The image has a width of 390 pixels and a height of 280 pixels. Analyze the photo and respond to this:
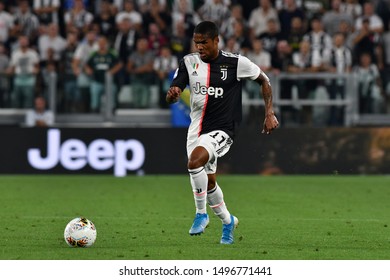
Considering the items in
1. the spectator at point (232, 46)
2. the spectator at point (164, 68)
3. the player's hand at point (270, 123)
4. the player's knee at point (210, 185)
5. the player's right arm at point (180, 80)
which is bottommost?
the player's knee at point (210, 185)

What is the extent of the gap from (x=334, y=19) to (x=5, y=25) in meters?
7.05

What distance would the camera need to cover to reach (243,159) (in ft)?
73.8

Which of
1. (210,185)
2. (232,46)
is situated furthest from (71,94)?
(210,185)

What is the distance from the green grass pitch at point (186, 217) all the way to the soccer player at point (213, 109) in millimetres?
411

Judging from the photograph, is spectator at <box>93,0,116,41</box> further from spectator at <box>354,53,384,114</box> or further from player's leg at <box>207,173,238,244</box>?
player's leg at <box>207,173,238,244</box>

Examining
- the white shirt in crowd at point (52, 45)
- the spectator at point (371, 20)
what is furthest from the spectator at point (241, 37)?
the white shirt in crowd at point (52, 45)

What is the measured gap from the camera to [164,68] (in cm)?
2256

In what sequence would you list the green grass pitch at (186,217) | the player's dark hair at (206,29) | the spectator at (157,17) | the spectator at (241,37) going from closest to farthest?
the green grass pitch at (186,217)
the player's dark hair at (206,29)
the spectator at (241,37)
the spectator at (157,17)

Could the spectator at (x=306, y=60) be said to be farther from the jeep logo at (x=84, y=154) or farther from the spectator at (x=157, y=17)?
the jeep logo at (x=84, y=154)

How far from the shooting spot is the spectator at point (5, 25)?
78.0 feet

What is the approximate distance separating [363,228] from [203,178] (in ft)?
9.74

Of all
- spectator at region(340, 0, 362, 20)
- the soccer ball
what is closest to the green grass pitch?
the soccer ball

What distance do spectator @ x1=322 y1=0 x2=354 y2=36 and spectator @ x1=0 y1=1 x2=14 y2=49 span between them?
6.75 metres

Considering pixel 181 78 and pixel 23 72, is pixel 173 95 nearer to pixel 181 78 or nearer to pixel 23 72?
pixel 181 78
